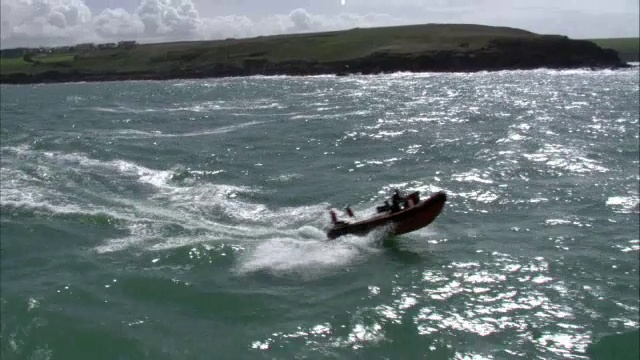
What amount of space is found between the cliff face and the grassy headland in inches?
7.3

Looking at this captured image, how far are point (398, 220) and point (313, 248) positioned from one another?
3.34 meters

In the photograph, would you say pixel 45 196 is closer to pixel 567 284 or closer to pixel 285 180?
pixel 285 180

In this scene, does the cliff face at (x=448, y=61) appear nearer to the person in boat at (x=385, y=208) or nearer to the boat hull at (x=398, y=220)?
the person in boat at (x=385, y=208)

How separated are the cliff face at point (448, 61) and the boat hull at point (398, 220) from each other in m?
117

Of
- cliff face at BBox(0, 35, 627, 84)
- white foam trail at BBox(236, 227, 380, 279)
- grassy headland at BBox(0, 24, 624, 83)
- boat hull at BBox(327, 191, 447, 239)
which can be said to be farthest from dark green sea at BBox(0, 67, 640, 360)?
grassy headland at BBox(0, 24, 624, 83)

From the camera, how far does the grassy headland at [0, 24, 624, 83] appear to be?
145m

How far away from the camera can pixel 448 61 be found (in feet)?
467

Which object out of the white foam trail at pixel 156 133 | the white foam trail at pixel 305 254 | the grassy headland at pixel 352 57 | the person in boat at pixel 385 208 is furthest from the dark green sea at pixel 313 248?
the grassy headland at pixel 352 57

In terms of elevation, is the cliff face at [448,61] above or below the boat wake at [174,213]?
above

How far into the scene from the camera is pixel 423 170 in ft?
125

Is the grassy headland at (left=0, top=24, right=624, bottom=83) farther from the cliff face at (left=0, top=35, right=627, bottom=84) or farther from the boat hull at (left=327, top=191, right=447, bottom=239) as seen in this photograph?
the boat hull at (left=327, top=191, right=447, bottom=239)

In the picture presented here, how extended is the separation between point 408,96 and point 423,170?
47295 mm

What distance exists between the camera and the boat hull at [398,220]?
997 inches

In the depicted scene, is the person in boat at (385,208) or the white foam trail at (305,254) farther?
the person in boat at (385,208)
